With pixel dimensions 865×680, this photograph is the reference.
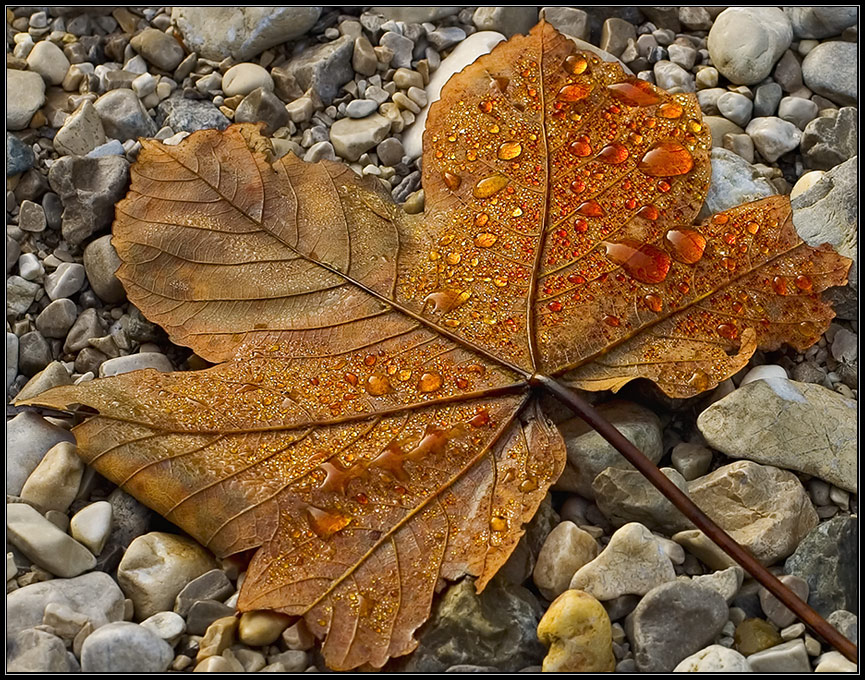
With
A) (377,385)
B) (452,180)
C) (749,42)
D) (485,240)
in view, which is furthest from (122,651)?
(749,42)

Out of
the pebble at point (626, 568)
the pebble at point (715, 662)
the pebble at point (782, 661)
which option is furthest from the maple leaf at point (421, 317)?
the pebble at point (782, 661)

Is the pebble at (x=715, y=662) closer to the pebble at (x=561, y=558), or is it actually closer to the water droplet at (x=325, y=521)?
the pebble at (x=561, y=558)

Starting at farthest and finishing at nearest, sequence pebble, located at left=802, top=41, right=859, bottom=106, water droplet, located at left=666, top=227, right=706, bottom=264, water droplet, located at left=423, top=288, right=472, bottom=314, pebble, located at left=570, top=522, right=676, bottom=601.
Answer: pebble, located at left=802, top=41, right=859, bottom=106 < water droplet, located at left=666, top=227, right=706, bottom=264 < water droplet, located at left=423, top=288, right=472, bottom=314 < pebble, located at left=570, top=522, right=676, bottom=601

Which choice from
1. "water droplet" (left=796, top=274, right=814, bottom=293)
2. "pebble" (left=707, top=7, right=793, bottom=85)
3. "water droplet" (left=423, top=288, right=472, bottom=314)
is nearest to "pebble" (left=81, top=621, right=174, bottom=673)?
"water droplet" (left=423, top=288, right=472, bottom=314)

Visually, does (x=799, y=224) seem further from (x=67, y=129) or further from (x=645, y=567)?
(x=67, y=129)

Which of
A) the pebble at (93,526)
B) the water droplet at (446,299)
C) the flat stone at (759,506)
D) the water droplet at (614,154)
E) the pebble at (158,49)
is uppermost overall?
the pebble at (158,49)

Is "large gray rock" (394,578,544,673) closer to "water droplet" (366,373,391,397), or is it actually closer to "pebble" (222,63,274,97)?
"water droplet" (366,373,391,397)
